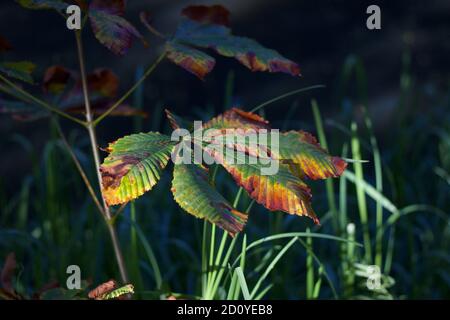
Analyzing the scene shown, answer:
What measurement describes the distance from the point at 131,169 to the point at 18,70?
33cm

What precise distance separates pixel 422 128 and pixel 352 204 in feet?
1.34

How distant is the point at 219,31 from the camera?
1.30 metres

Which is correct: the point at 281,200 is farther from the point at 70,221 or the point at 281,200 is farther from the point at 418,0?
the point at 418,0

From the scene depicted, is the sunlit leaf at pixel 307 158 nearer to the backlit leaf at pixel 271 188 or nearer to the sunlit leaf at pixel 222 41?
the backlit leaf at pixel 271 188

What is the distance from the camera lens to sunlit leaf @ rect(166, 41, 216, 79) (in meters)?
1.18

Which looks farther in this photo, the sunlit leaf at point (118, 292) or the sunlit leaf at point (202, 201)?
the sunlit leaf at point (118, 292)

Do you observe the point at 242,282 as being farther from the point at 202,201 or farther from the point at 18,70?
the point at 18,70

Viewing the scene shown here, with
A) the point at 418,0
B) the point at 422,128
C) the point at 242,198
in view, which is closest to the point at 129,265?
the point at 242,198

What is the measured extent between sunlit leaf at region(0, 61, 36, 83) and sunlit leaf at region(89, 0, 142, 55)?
124 millimetres

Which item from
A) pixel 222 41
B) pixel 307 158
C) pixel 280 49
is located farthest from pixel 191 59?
pixel 280 49

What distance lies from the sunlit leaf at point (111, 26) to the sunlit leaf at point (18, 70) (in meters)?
0.12

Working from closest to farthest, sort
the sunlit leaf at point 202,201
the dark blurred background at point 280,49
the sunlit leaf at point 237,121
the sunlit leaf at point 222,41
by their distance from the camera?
the sunlit leaf at point 202,201 < the sunlit leaf at point 237,121 < the sunlit leaf at point 222,41 < the dark blurred background at point 280,49

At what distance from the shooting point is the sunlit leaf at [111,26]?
114 centimetres

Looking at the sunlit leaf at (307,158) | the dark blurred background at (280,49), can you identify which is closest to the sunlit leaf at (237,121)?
the sunlit leaf at (307,158)
